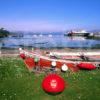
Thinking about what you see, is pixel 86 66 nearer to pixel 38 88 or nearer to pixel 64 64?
pixel 64 64

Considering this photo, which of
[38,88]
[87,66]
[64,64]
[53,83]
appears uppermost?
[53,83]

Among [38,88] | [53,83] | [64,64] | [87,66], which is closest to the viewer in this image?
[53,83]

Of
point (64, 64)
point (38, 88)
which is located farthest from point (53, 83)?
point (64, 64)

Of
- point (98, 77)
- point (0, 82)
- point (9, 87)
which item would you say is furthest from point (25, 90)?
point (98, 77)

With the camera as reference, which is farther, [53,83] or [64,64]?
[64,64]

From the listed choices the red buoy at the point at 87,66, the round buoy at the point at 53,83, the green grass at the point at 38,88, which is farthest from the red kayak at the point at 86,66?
the round buoy at the point at 53,83

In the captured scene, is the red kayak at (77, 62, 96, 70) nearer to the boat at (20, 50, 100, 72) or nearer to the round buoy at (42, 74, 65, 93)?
the boat at (20, 50, 100, 72)

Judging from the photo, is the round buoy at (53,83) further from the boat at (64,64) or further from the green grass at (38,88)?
the boat at (64,64)

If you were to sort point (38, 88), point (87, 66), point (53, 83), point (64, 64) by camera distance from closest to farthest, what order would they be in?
point (53, 83)
point (38, 88)
point (64, 64)
point (87, 66)

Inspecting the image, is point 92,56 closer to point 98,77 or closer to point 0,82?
point 98,77

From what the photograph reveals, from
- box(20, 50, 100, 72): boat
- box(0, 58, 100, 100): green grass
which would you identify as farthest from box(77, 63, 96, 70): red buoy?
box(0, 58, 100, 100): green grass

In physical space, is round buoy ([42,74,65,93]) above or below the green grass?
above

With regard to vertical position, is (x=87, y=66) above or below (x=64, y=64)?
below

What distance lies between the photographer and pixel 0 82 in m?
17.9
